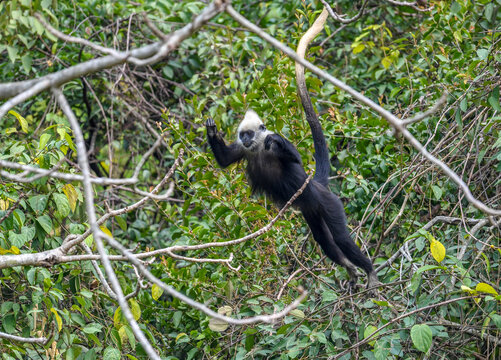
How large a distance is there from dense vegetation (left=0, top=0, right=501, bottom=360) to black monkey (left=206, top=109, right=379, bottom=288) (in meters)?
0.14

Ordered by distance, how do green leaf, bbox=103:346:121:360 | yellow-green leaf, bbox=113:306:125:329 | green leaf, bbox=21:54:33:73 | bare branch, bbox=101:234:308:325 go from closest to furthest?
bare branch, bbox=101:234:308:325
green leaf, bbox=103:346:121:360
yellow-green leaf, bbox=113:306:125:329
green leaf, bbox=21:54:33:73

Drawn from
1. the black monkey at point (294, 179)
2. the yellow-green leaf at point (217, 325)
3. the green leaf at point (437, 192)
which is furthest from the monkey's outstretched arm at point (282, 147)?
the yellow-green leaf at point (217, 325)

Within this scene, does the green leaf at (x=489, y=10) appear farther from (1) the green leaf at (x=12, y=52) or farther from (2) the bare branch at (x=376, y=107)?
(1) the green leaf at (x=12, y=52)

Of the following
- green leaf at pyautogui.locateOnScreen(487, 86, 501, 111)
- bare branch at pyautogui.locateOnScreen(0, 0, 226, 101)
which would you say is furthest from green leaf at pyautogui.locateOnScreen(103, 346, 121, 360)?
green leaf at pyautogui.locateOnScreen(487, 86, 501, 111)

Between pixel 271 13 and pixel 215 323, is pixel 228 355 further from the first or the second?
pixel 271 13

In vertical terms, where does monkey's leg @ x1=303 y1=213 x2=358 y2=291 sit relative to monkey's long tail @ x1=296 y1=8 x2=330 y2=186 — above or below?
below

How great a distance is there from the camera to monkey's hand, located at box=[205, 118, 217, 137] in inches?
199

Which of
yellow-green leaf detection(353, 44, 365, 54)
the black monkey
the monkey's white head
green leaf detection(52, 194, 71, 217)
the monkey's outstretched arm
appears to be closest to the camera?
green leaf detection(52, 194, 71, 217)

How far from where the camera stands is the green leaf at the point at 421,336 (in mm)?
3473

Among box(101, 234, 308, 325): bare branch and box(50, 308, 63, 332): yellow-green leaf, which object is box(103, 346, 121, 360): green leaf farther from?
box(101, 234, 308, 325): bare branch

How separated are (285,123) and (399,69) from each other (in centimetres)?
152

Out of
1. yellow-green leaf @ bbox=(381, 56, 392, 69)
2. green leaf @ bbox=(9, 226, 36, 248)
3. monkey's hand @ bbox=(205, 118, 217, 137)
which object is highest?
yellow-green leaf @ bbox=(381, 56, 392, 69)

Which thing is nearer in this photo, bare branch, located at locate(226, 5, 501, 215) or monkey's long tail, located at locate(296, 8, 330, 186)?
bare branch, located at locate(226, 5, 501, 215)

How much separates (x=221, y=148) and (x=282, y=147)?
0.60 meters
